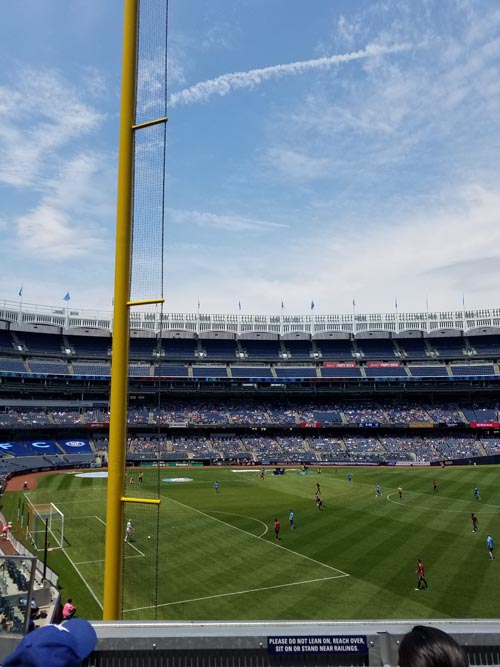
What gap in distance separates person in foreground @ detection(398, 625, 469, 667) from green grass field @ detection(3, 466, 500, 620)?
6801 millimetres

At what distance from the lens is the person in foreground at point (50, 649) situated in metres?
2.11

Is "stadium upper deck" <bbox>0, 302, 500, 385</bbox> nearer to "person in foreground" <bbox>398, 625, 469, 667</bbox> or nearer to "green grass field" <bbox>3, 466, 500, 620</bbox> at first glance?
"green grass field" <bbox>3, 466, 500, 620</bbox>

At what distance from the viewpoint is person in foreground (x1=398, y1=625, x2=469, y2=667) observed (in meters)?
2.03

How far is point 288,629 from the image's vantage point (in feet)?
15.4

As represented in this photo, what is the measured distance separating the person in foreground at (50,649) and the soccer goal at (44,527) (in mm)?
28305

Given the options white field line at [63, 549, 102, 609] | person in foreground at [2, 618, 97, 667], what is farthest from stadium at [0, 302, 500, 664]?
person in foreground at [2, 618, 97, 667]

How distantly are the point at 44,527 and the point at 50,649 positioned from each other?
32654 mm

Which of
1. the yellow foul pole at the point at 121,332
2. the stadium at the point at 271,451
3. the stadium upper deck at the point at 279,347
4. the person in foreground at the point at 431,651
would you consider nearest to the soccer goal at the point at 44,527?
the stadium at the point at 271,451

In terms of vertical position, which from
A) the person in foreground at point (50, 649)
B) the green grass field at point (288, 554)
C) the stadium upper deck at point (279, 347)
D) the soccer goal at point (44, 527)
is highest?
the stadium upper deck at point (279, 347)

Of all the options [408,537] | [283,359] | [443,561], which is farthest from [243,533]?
[283,359]

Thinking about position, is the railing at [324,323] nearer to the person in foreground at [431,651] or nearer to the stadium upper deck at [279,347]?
the stadium upper deck at [279,347]

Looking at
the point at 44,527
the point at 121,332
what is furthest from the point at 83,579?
the point at 121,332

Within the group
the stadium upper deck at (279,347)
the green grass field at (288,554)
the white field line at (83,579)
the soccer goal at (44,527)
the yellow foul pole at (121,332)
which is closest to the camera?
the yellow foul pole at (121,332)

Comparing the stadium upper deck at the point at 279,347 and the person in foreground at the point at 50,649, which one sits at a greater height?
the stadium upper deck at the point at 279,347
